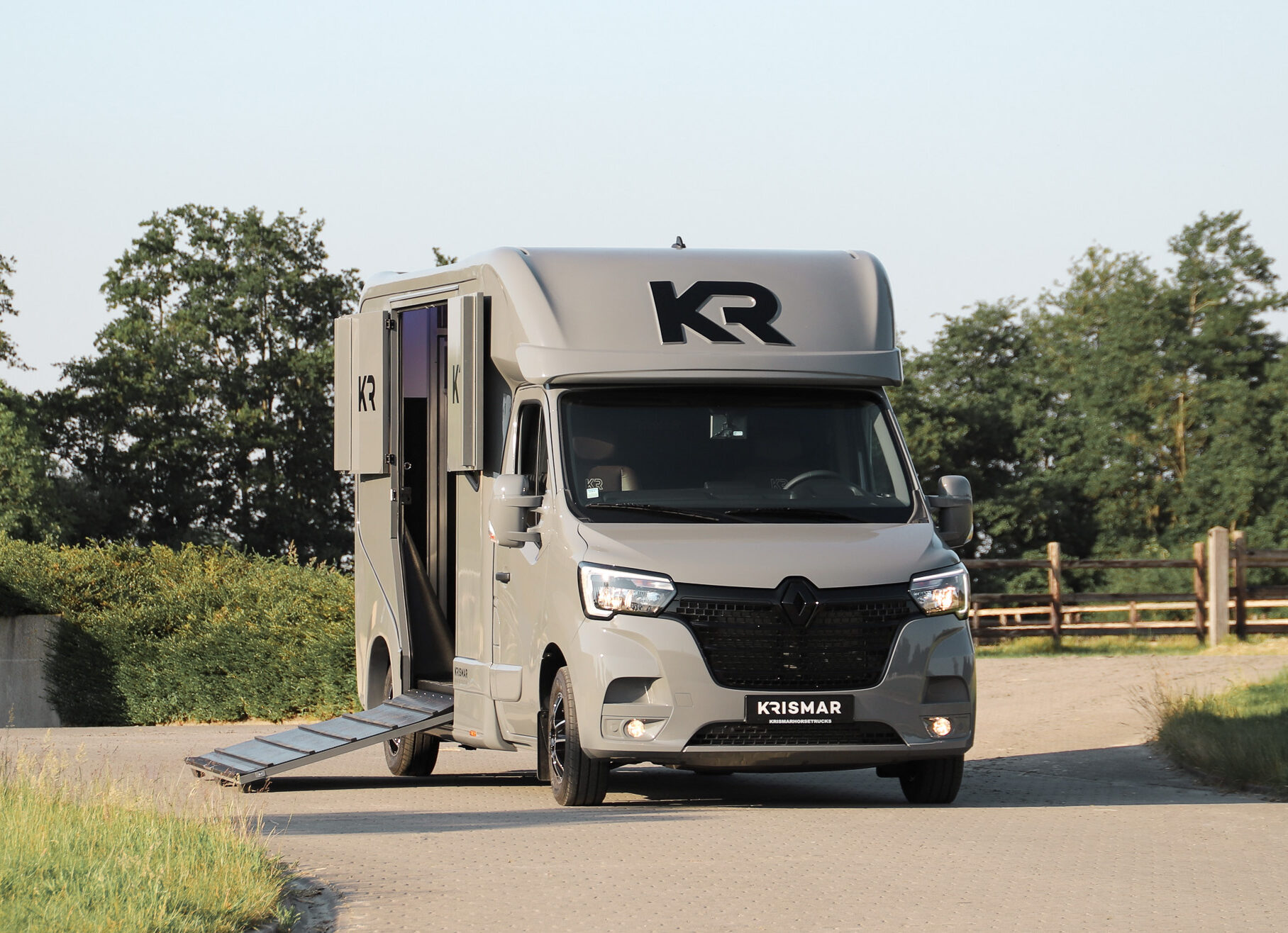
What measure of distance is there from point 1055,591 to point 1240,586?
320 cm

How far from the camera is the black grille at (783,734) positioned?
32.6 feet

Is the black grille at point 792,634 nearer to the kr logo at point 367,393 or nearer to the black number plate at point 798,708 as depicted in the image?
the black number plate at point 798,708

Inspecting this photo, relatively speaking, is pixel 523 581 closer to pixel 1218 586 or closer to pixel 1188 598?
pixel 1218 586

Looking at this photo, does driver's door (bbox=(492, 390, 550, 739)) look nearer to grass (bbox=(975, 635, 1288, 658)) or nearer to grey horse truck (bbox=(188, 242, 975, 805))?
grey horse truck (bbox=(188, 242, 975, 805))

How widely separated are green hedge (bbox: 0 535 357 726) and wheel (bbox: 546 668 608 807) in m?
12.4

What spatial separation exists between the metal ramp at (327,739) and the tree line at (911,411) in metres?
42.7

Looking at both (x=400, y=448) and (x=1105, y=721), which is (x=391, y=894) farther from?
(x=1105, y=721)

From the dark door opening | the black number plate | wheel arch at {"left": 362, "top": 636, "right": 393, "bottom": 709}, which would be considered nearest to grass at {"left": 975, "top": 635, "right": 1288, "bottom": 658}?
wheel arch at {"left": 362, "top": 636, "right": 393, "bottom": 709}

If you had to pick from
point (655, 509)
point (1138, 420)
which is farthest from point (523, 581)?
point (1138, 420)

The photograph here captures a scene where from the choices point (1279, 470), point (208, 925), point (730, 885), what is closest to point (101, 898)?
point (208, 925)

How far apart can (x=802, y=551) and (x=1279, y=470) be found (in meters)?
53.1

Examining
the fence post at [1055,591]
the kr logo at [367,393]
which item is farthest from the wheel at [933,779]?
the fence post at [1055,591]

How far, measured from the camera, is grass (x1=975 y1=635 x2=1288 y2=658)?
98.6 ft

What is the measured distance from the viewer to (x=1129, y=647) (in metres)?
32.1
